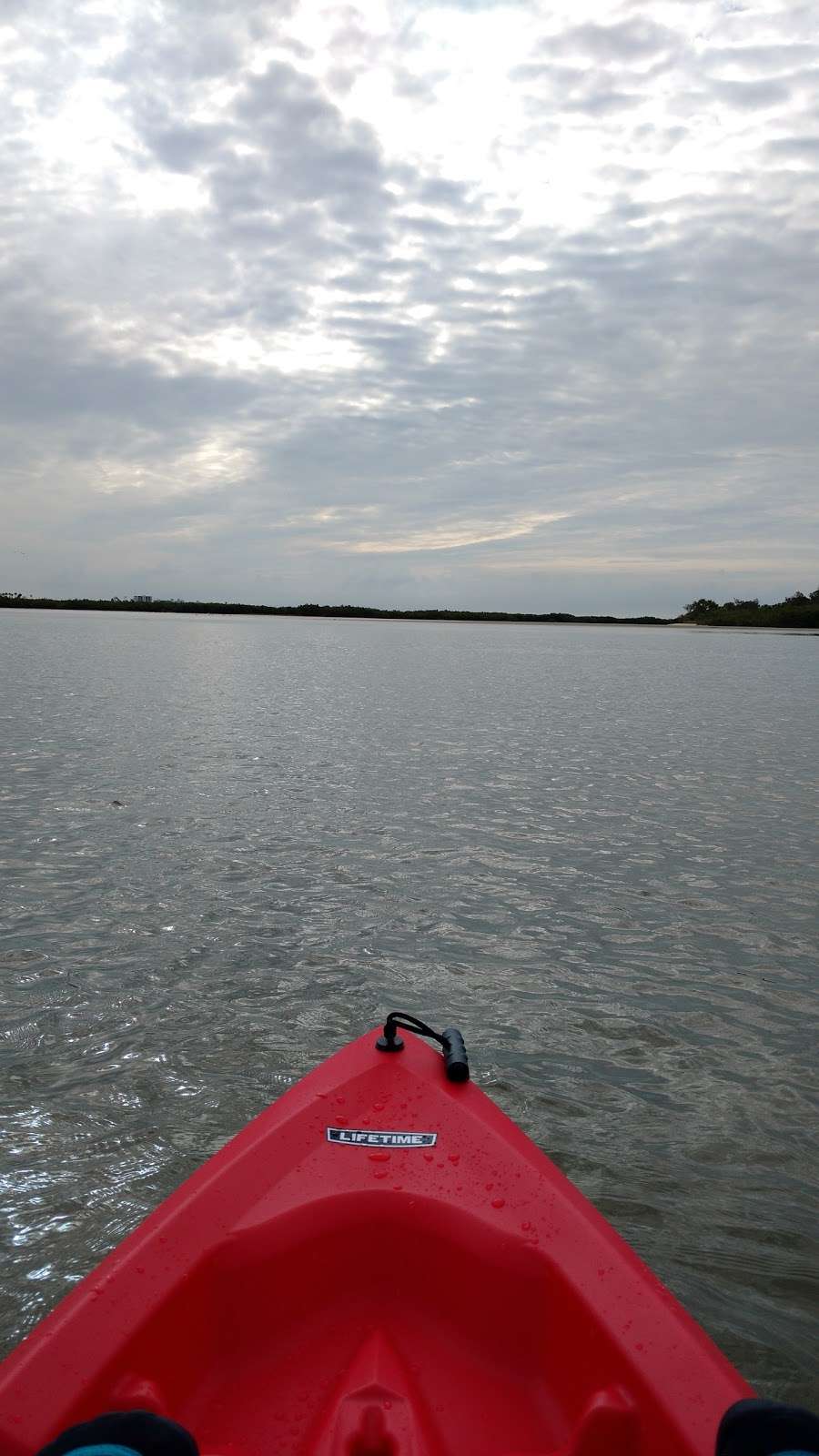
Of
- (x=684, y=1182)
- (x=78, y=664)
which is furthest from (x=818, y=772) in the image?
(x=78, y=664)

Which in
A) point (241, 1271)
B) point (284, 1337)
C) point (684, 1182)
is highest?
point (241, 1271)

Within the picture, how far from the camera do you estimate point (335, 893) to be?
29.9 feet

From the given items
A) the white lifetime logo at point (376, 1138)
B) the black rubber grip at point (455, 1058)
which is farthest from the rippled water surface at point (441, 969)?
the white lifetime logo at point (376, 1138)

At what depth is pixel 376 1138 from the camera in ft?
12.0

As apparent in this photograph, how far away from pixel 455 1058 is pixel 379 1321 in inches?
44.2

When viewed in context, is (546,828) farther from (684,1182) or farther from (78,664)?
(78,664)

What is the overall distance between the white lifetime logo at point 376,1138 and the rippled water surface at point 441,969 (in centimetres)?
127

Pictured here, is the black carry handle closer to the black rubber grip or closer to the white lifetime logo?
the black rubber grip

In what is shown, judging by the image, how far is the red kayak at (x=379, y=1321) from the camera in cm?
255

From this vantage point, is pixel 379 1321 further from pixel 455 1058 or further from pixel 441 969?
pixel 441 969

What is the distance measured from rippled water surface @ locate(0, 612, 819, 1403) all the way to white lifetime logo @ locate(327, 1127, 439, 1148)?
1266 mm

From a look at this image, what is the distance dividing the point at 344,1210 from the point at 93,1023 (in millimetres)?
3446

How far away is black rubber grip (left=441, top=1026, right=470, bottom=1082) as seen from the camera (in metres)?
4.04

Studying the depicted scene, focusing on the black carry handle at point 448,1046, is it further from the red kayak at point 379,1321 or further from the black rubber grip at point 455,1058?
the red kayak at point 379,1321
